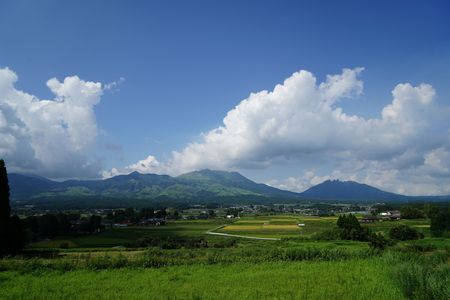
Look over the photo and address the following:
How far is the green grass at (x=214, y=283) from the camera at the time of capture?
1759cm

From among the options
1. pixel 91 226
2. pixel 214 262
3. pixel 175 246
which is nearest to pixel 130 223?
pixel 91 226

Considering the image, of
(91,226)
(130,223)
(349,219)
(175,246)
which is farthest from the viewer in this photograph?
(130,223)

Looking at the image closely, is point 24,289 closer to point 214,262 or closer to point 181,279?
point 181,279

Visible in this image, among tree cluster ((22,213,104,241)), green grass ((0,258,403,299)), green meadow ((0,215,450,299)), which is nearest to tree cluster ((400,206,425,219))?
tree cluster ((22,213,104,241))

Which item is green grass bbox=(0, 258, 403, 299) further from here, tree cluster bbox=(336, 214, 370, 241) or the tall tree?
tree cluster bbox=(336, 214, 370, 241)

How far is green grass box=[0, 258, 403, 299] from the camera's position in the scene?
17.6m

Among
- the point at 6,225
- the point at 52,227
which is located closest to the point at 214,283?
the point at 6,225

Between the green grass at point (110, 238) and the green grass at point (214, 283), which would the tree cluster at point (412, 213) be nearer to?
the green grass at point (110, 238)

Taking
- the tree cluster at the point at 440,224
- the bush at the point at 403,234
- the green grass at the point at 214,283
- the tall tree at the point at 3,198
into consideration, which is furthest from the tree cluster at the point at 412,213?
the tall tree at the point at 3,198

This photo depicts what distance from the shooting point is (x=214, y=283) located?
2072 cm

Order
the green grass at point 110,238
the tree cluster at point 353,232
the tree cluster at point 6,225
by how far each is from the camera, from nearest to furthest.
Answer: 1. the tree cluster at point 6,225
2. the green grass at point 110,238
3. the tree cluster at point 353,232

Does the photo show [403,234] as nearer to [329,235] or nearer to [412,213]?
[329,235]

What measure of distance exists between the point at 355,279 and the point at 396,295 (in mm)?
5062

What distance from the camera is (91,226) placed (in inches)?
3282
